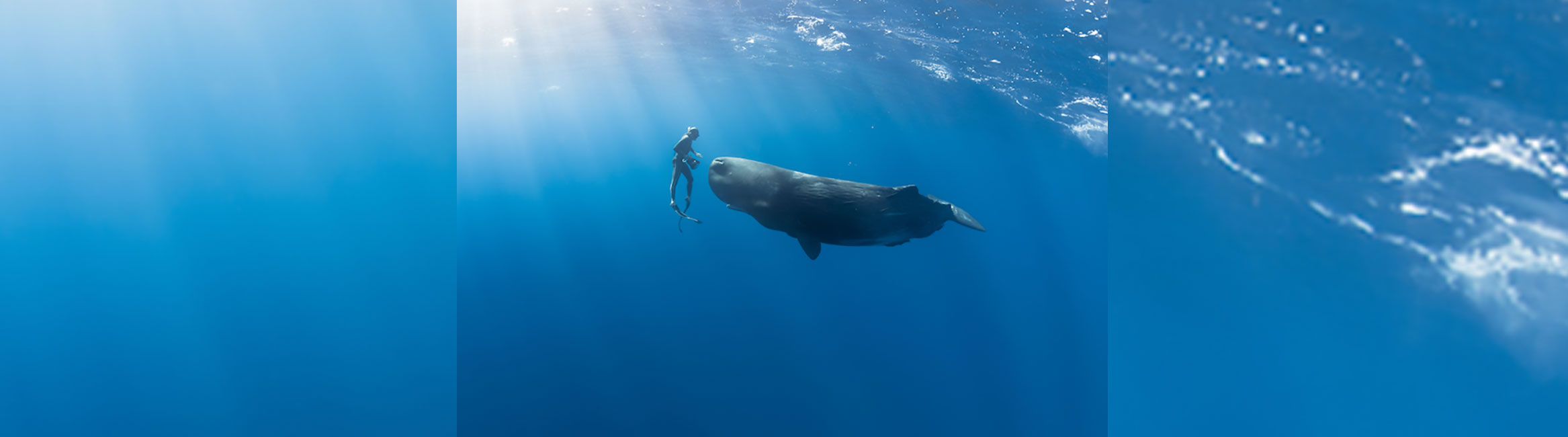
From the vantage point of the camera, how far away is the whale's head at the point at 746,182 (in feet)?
17.4

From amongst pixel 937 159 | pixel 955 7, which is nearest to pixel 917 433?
pixel 955 7

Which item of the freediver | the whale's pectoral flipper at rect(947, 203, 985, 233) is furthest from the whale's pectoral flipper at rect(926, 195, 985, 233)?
the freediver

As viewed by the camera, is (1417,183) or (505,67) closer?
(1417,183)

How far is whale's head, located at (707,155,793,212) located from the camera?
5305 millimetres

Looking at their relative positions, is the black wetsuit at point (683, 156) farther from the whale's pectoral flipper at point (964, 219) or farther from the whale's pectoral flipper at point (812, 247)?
the whale's pectoral flipper at point (964, 219)

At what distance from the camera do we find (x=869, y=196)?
4.67 metres

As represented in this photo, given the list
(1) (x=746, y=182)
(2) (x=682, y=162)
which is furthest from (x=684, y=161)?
(1) (x=746, y=182)

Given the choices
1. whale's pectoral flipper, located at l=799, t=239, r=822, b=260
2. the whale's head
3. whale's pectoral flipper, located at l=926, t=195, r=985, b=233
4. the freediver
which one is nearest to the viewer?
whale's pectoral flipper, located at l=926, t=195, r=985, b=233

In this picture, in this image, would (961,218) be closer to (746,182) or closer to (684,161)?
(746,182)

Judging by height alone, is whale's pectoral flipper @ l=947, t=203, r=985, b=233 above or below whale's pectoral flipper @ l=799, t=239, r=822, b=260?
above

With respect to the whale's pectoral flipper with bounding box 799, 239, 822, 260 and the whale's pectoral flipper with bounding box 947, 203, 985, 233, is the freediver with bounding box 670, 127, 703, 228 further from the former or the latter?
the whale's pectoral flipper with bounding box 947, 203, 985, 233

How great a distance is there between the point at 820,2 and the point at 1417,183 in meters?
10.7

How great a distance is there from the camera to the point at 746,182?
5477mm

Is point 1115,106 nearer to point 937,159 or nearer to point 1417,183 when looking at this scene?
point 1417,183
